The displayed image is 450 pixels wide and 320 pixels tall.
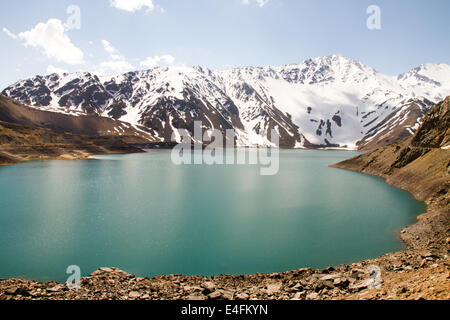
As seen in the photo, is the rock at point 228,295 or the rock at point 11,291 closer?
the rock at point 11,291

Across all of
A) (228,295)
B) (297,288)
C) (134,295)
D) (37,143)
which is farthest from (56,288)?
(37,143)

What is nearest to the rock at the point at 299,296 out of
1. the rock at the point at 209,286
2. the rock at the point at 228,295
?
the rock at the point at 228,295

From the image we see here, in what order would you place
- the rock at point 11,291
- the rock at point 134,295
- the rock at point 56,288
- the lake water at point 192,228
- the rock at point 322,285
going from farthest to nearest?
the lake water at point 192,228 → the rock at point 322,285 → the rock at point 56,288 → the rock at point 134,295 → the rock at point 11,291

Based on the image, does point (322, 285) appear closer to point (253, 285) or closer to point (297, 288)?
point (297, 288)

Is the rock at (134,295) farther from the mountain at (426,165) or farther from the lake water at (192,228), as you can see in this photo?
the mountain at (426,165)
